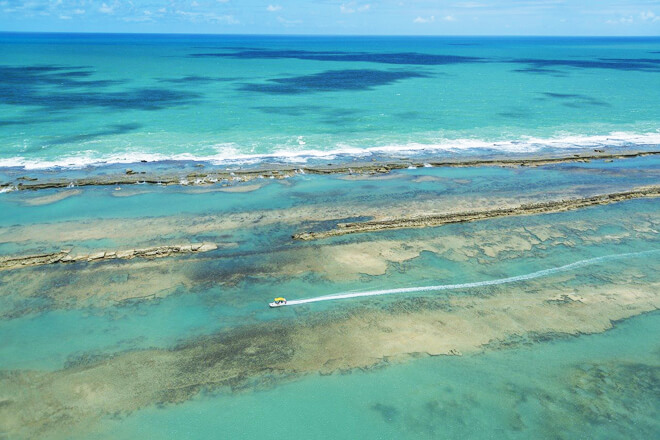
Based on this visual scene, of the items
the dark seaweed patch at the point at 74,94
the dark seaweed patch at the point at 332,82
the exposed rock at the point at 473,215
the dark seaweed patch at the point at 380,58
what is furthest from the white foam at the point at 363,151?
the dark seaweed patch at the point at 380,58

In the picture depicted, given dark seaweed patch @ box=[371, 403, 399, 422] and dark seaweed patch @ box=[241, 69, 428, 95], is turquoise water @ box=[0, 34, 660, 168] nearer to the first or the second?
dark seaweed patch @ box=[241, 69, 428, 95]

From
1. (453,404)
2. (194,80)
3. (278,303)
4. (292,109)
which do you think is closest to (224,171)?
(278,303)

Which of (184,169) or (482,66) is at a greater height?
(482,66)

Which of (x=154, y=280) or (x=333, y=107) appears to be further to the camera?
(x=333, y=107)

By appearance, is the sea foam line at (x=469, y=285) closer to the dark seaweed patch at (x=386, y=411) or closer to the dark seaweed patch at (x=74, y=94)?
the dark seaweed patch at (x=386, y=411)

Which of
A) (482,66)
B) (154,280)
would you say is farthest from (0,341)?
(482,66)

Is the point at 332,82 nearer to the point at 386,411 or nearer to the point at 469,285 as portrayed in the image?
the point at 469,285

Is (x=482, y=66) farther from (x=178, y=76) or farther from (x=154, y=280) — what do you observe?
(x=154, y=280)

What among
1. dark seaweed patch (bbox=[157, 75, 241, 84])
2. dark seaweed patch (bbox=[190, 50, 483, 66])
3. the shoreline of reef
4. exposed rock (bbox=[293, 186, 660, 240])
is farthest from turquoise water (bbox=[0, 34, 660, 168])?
dark seaweed patch (bbox=[190, 50, 483, 66])
